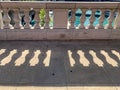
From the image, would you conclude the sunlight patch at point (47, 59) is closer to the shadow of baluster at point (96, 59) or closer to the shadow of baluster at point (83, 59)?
the shadow of baluster at point (83, 59)

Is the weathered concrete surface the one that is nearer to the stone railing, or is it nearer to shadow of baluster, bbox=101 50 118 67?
the stone railing

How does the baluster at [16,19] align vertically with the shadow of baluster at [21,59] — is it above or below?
above

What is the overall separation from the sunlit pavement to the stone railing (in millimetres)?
228

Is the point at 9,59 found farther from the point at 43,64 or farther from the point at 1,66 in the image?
the point at 43,64

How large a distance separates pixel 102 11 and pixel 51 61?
7.18ft

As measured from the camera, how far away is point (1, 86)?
314cm

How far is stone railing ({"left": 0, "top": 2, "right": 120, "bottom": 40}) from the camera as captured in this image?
16.5 ft

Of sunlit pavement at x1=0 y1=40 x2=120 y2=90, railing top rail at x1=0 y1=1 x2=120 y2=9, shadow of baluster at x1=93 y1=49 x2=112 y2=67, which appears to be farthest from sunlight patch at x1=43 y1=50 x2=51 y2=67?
railing top rail at x1=0 y1=1 x2=120 y2=9

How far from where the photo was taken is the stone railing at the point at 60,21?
5.02 metres

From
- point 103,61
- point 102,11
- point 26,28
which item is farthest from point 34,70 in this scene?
point 102,11

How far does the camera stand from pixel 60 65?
394 centimetres

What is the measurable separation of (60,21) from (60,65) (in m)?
1.71

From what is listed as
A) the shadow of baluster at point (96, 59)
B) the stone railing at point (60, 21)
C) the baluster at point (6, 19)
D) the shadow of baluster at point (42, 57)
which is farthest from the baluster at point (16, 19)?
the shadow of baluster at point (96, 59)

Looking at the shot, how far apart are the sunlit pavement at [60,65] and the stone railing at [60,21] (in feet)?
0.75
